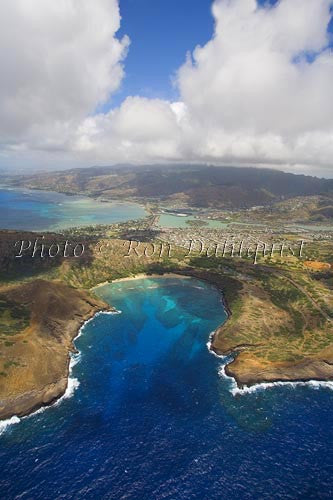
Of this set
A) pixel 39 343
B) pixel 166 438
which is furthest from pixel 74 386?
pixel 166 438

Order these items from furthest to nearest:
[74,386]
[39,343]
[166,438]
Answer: [39,343] → [74,386] → [166,438]

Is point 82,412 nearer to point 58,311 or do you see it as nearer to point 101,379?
point 101,379

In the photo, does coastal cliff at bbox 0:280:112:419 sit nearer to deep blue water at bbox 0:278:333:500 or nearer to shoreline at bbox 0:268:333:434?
shoreline at bbox 0:268:333:434

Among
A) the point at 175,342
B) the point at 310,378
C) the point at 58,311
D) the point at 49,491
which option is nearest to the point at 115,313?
the point at 58,311

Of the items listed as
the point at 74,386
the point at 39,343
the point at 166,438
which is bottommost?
the point at 74,386

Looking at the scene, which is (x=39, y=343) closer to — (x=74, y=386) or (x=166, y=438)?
(x=74, y=386)

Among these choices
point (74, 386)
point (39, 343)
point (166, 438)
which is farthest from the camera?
point (39, 343)

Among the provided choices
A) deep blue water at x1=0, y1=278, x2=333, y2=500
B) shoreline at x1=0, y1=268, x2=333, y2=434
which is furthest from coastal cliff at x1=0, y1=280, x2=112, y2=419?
deep blue water at x1=0, y1=278, x2=333, y2=500

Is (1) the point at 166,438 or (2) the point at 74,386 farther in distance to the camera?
(2) the point at 74,386

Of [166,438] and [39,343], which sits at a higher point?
[39,343]
